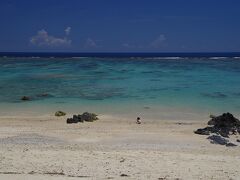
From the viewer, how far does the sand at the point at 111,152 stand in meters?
8.64

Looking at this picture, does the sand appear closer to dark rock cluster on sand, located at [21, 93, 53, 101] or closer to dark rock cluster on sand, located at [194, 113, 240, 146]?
dark rock cluster on sand, located at [194, 113, 240, 146]

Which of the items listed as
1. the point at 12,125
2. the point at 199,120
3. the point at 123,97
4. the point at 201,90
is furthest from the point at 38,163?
the point at 201,90

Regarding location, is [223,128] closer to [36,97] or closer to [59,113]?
[59,113]

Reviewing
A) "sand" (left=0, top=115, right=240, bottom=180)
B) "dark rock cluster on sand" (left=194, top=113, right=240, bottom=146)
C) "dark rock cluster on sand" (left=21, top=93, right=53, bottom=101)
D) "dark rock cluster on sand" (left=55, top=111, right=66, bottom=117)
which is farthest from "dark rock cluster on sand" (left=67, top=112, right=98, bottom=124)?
"dark rock cluster on sand" (left=21, top=93, right=53, bottom=101)

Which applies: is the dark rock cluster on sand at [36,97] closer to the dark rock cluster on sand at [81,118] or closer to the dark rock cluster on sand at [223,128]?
the dark rock cluster on sand at [81,118]

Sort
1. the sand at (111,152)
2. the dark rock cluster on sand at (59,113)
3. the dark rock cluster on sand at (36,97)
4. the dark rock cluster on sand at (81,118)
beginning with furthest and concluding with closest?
1. the dark rock cluster on sand at (36,97)
2. the dark rock cluster on sand at (59,113)
3. the dark rock cluster on sand at (81,118)
4. the sand at (111,152)

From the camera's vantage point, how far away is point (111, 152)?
10500 mm

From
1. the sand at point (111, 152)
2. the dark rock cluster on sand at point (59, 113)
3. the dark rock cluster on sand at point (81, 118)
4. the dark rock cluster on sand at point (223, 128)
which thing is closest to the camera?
the sand at point (111, 152)

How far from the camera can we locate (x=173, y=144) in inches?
472

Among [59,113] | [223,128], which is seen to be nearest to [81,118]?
[59,113]

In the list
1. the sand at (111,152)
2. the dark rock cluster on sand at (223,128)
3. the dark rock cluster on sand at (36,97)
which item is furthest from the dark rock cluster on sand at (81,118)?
the dark rock cluster on sand at (36,97)

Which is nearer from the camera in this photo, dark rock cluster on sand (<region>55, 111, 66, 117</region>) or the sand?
the sand

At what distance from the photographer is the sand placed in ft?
28.3

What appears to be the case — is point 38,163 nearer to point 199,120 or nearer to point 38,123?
point 38,123
